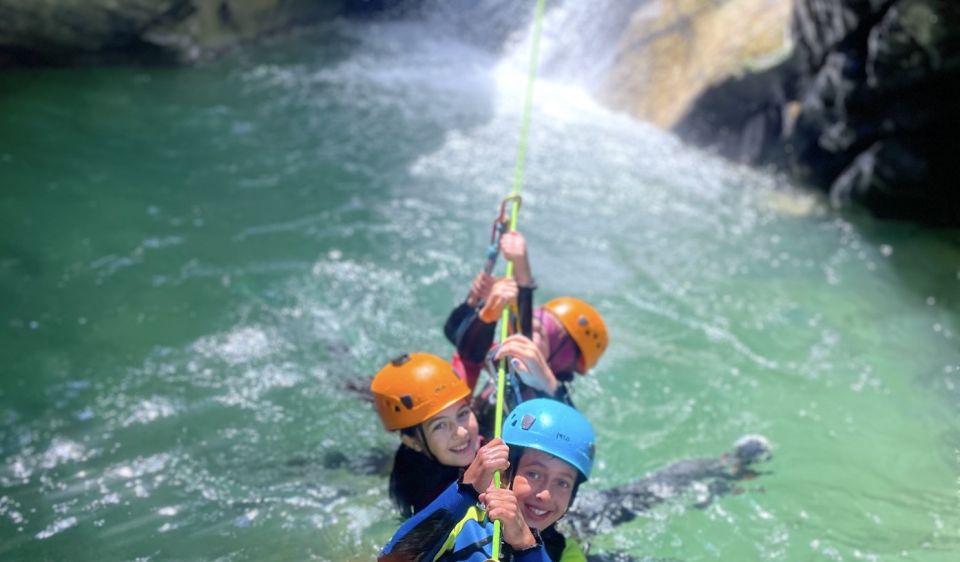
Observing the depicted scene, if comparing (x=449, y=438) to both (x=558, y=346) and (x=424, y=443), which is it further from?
(x=558, y=346)

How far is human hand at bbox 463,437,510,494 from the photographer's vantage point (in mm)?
2615

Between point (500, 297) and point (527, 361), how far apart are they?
16.2 inches

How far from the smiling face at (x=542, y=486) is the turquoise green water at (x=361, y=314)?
113 centimetres

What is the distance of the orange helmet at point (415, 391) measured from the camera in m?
3.37

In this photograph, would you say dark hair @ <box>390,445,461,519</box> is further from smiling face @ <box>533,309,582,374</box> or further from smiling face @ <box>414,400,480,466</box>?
smiling face @ <box>533,309,582,374</box>

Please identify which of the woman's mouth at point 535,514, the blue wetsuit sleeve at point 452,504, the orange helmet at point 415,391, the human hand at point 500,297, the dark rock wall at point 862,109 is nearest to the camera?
the blue wetsuit sleeve at point 452,504

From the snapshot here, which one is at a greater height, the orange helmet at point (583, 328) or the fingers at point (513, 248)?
the fingers at point (513, 248)

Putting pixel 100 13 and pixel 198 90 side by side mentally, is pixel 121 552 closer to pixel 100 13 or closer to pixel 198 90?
pixel 198 90

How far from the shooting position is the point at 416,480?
3457mm

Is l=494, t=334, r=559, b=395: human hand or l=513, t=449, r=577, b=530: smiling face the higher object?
l=494, t=334, r=559, b=395: human hand

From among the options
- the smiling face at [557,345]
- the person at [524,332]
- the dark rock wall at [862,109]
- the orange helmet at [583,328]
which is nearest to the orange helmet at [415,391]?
the person at [524,332]

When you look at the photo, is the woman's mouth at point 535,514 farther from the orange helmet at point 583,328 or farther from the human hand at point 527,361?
the orange helmet at point 583,328

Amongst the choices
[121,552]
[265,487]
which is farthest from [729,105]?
[121,552]

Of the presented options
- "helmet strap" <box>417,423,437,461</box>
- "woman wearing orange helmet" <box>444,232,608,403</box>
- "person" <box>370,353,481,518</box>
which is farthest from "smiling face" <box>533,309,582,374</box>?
"helmet strap" <box>417,423,437,461</box>
